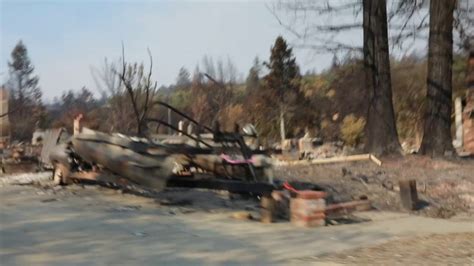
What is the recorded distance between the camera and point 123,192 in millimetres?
11180

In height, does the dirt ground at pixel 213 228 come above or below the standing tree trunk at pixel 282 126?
below

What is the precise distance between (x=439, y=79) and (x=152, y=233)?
440 inches

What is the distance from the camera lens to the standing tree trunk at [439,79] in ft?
53.2

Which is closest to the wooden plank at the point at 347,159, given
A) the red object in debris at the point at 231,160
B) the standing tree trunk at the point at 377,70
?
the standing tree trunk at the point at 377,70

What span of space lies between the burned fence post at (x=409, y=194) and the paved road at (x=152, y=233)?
78cm

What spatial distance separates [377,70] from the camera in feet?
54.0

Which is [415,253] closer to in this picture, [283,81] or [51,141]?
[51,141]

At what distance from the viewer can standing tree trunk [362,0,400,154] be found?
16.3m

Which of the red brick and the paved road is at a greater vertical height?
the red brick

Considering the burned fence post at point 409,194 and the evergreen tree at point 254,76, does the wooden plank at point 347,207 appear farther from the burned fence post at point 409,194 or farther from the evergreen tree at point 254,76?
the evergreen tree at point 254,76

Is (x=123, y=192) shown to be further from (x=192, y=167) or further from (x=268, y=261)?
(x=268, y=261)

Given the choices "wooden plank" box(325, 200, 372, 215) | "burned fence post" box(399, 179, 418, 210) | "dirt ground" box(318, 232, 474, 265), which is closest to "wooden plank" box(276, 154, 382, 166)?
"burned fence post" box(399, 179, 418, 210)

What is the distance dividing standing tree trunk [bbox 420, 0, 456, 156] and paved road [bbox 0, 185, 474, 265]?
6.23 m

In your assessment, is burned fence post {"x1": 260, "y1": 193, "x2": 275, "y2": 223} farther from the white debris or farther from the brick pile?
the white debris
